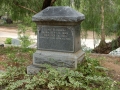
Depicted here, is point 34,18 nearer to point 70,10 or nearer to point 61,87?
point 70,10

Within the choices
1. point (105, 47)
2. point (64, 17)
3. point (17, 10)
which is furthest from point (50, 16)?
point (105, 47)

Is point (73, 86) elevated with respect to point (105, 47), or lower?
elevated

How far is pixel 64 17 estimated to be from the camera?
433cm

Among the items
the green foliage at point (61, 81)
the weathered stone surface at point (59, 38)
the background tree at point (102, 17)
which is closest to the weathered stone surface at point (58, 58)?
the weathered stone surface at point (59, 38)

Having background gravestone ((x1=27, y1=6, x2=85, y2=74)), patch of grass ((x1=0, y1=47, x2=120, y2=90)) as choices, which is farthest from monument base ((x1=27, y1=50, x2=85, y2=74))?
patch of grass ((x1=0, y1=47, x2=120, y2=90))

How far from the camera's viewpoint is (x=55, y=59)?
4590 millimetres

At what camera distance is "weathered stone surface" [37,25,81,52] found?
14.8 ft

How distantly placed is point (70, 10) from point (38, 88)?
1.79 m

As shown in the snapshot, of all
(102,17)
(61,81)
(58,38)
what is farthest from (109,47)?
(61,81)

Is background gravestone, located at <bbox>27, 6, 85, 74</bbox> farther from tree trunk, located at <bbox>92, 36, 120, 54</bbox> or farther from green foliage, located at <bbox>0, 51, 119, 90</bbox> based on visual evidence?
tree trunk, located at <bbox>92, 36, 120, 54</bbox>

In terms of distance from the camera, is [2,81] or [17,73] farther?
[17,73]

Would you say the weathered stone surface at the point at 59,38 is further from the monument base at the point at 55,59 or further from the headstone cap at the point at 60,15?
the headstone cap at the point at 60,15

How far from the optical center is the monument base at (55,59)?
14.7ft

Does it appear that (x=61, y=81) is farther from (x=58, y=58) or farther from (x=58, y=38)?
(x=58, y=38)
